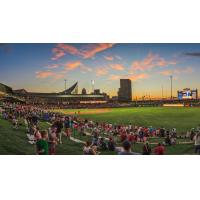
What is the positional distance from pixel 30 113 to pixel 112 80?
294cm

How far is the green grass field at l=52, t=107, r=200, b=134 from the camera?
12188 millimetres

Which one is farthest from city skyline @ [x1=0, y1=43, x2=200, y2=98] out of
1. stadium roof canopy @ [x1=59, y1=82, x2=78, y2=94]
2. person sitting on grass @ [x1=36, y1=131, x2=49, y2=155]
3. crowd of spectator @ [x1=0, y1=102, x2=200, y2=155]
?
person sitting on grass @ [x1=36, y1=131, x2=49, y2=155]

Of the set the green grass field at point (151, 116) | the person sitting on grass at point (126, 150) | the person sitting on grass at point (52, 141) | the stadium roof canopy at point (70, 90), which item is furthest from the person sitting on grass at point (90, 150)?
the stadium roof canopy at point (70, 90)

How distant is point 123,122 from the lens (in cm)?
1245

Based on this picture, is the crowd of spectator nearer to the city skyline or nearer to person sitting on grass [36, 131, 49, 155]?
person sitting on grass [36, 131, 49, 155]

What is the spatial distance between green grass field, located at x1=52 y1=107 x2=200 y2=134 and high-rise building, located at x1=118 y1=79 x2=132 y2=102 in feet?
1.24

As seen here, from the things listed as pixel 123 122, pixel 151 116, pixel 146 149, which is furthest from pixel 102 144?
pixel 151 116

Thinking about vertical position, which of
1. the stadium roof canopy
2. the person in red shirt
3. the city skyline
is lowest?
the person in red shirt

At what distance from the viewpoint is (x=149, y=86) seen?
12172 mm

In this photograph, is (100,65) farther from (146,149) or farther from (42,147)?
(42,147)

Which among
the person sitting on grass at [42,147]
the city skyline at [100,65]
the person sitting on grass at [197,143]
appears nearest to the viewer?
the person sitting on grass at [42,147]

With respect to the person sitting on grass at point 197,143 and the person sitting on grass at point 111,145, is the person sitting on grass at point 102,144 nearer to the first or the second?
Answer: the person sitting on grass at point 111,145

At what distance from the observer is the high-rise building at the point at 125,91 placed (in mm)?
12078
